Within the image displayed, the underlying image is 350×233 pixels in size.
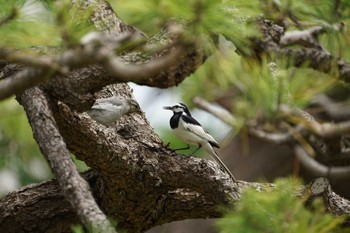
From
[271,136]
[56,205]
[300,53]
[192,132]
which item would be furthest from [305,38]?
[56,205]

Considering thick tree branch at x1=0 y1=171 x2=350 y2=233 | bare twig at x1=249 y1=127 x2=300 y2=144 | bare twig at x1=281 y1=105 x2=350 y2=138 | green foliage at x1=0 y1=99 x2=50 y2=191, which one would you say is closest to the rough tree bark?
thick tree branch at x1=0 y1=171 x2=350 y2=233

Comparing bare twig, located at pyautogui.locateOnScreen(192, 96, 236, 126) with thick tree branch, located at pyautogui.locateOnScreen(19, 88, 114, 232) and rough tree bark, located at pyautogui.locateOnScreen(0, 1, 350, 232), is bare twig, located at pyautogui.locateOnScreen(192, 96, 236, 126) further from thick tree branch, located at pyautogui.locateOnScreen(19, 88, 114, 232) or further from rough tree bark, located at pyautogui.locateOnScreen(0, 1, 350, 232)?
thick tree branch, located at pyautogui.locateOnScreen(19, 88, 114, 232)

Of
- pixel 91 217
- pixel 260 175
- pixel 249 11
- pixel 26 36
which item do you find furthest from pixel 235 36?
pixel 260 175

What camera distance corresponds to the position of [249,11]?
173cm

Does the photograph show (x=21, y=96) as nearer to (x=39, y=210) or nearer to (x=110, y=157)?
(x=110, y=157)

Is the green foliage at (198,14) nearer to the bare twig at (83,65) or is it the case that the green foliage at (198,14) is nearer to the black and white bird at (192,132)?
the bare twig at (83,65)

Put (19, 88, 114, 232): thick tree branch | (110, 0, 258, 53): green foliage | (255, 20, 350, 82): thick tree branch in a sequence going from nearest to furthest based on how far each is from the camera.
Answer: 1. (19, 88, 114, 232): thick tree branch
2. (110, 0, 258, 53): green foliage
3. (255, 20, 350, 82): thick tree branch

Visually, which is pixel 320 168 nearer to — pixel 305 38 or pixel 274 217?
pixel 305 38

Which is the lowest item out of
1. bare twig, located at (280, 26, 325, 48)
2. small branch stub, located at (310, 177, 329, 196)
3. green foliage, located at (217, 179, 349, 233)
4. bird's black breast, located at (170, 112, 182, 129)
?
small branch stub, located at (310, 177, 329, 196)

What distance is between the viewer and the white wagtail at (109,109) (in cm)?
188

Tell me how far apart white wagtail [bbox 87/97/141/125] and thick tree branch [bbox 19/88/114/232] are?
0.93ft

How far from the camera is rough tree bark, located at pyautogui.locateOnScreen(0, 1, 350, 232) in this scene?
175cm

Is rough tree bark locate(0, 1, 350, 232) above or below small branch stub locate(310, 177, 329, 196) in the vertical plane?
above

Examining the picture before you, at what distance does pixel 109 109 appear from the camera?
6.17 feet
